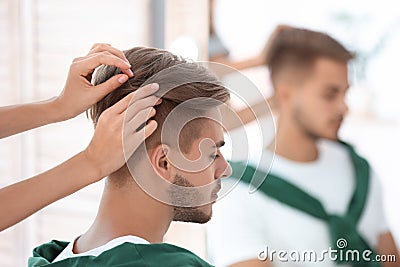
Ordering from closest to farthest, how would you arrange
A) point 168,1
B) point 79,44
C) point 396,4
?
point 396,4 < point 168,1 < point 79,44

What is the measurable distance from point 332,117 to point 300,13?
345mm

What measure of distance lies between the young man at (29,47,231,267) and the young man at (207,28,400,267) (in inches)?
43.6

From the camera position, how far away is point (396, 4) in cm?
217

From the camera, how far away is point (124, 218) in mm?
1182

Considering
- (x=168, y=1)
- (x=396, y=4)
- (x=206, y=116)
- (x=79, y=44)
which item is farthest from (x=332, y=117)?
(x=206, y=116)

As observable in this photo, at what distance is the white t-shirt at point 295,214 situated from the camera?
7.52 ft

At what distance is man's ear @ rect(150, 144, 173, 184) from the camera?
1.16 meters

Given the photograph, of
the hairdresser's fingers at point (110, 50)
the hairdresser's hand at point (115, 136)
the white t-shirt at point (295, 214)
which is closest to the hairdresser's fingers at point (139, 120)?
the hairdresser's hand at point (115, 136)

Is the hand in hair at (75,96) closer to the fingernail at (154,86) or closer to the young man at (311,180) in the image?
the fingernail at (154,86)

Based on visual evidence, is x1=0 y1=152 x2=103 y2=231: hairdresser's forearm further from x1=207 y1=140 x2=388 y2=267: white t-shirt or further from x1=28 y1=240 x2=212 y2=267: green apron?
x1=207 y1=140 x2=388 y2=267: white t-shirt

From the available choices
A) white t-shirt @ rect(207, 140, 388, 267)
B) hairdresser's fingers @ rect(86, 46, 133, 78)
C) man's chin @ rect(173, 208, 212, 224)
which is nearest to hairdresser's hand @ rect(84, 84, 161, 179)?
hairdresser's fingers @ rect(86, 46, 133, 78)

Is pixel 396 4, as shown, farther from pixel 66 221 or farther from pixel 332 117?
pixel 66 221

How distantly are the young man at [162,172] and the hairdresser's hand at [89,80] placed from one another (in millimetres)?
38

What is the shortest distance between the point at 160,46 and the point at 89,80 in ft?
4.99
